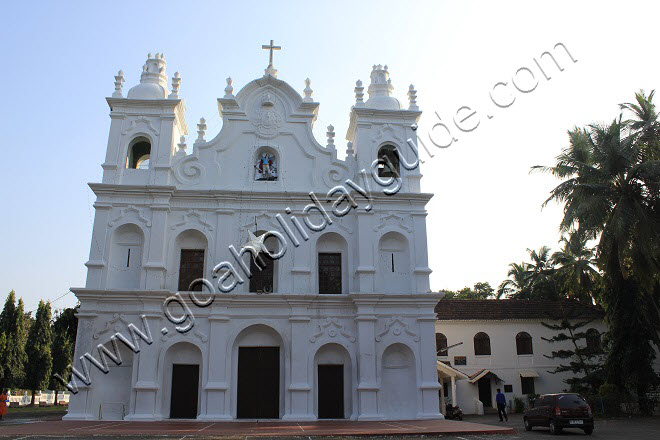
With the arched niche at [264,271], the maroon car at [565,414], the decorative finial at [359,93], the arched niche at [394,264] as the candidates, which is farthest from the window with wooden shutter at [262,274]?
the maroon car at [565,414]

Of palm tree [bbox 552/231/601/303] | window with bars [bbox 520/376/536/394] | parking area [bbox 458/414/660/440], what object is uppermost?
palm tree [bbox 552/231/601/303]

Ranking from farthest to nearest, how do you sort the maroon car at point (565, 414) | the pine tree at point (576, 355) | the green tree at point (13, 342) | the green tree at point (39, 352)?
the green tree at point (39, 352) → the green tree at point (13, 342) → the pine tree at point (576, 355) → the maroon car at point (565, 414)

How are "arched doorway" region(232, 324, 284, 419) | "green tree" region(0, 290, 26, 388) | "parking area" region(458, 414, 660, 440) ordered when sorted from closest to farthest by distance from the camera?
1. "parking area" region(458, 414, 660, 440)
2. "arched doorway" region(232, 324, 284, 419)
3. "green tree" region(0, 290, 26, 388)

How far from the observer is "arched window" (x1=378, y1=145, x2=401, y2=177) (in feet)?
73.6

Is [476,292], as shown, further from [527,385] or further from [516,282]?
[527,385]

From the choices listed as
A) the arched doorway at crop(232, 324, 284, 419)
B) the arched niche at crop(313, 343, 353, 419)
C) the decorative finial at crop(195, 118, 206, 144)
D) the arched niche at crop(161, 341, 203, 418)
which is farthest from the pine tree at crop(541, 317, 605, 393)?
the decorative finial at crop(195, 118, 206, 144)

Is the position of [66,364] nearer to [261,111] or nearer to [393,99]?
[261,111]

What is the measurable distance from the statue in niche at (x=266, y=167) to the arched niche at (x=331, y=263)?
10.6ft

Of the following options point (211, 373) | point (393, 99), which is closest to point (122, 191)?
point (211, 373)

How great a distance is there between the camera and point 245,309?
20047mm

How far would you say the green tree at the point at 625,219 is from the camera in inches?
883

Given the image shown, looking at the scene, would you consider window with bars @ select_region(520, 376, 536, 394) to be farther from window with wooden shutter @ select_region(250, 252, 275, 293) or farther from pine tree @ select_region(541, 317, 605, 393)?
window with wooden shutter @ select_region(250, 252, 275, 293)

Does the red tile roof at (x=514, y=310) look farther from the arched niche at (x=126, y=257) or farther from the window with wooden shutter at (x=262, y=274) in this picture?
the arched niche at (x=126, y=257)

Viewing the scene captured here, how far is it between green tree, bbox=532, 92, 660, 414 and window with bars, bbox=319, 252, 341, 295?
10129 millimetres
